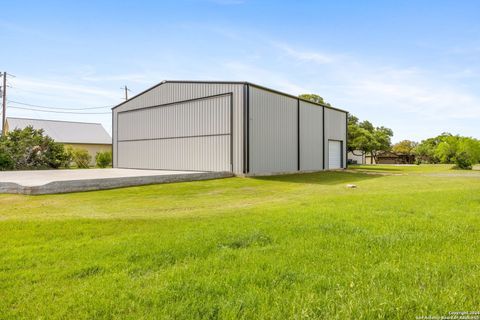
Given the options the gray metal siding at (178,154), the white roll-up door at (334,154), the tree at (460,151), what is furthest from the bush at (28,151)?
the tree at (460,151)

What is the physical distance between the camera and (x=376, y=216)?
19.2ft

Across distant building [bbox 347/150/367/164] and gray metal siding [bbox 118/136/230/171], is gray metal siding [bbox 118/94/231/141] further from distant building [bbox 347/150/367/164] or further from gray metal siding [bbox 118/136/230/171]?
distant building [bbox 347/150/367/164]

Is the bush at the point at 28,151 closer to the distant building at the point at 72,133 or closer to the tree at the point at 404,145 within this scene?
the distant building at the point at 72,133

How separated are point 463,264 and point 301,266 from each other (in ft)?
5.90

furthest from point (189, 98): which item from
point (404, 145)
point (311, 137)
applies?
point (404, 145)

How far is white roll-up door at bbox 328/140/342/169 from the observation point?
2497 centimetres

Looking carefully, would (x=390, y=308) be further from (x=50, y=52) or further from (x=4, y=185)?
(x=50, y=52)

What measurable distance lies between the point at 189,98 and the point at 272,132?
579cm

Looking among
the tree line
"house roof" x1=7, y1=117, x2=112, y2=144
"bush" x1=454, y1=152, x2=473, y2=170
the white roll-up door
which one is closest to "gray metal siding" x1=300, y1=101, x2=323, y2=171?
the white roll-up door

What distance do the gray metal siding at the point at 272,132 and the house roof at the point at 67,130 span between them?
25695mm

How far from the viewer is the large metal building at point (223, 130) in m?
17.5

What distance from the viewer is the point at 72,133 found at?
120 feet

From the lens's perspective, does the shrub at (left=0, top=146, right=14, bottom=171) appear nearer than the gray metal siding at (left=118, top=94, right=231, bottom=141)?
No

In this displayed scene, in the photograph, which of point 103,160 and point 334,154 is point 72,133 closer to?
point 103,160
